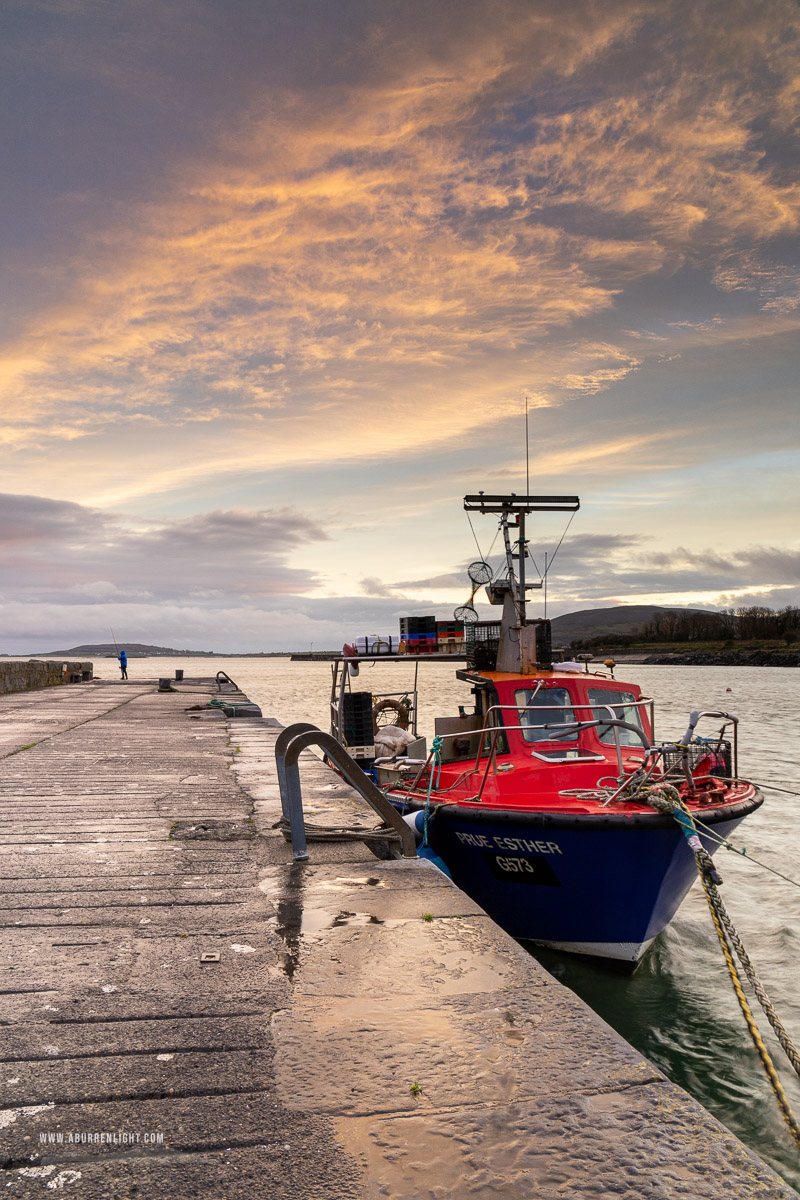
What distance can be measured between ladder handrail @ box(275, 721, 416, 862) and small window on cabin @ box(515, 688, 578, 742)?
433cm

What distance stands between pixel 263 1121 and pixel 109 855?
12.5ft

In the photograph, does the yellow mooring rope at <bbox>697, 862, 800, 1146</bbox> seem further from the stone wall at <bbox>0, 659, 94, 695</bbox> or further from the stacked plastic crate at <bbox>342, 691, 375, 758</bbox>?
the stone wall at <bbox>0, 659, 94, 695</bbox>

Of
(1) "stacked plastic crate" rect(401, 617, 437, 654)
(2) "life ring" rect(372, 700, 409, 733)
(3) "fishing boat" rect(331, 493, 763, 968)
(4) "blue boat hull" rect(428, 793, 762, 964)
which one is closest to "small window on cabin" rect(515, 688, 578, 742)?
(3) "fishing boat" rect(331, 493, 763, 968)

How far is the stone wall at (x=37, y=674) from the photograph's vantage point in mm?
28625

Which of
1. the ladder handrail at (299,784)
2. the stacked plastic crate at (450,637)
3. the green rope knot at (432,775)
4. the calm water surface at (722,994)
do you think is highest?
the stacked plastic crate at (450,637)

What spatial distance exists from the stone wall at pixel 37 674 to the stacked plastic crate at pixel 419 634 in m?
20.2

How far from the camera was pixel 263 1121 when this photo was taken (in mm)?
2596

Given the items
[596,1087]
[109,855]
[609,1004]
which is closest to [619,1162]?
[596,1087]

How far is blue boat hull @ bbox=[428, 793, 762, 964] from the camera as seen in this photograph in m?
7.73

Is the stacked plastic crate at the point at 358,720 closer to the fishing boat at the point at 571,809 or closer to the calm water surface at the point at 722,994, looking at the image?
the fishing boat at the point at 571,809

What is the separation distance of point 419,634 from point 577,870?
549cm

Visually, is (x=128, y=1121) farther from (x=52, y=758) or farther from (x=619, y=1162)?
(x=52, y=758)

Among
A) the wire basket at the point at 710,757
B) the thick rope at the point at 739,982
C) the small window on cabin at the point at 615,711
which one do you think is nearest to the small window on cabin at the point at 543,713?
the small window on cabin at the point at 615,711

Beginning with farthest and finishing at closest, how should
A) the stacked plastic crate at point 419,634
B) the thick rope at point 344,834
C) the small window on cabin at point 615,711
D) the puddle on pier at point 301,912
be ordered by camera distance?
1. the stacked plastic crate at point 419,634
2. the small window on cabin at point 615,711
3. the thick rope at point 344,834
4. the puddle on pier at point 301,912
